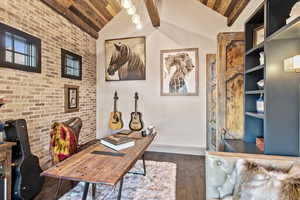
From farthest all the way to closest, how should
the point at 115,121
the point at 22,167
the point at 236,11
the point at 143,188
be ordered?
1. the point at 115,121
2. the point at 236,11
3. the point at 143,188
4. the point at 22,167

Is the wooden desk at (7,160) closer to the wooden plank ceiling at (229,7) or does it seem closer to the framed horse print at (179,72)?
the framed horse print at (179,72)

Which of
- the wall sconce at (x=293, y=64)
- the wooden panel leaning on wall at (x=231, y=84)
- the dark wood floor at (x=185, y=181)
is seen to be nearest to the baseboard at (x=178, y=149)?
the dark wood floor at (x=185, y=181)

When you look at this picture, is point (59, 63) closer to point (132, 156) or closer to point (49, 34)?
point (49, 34)

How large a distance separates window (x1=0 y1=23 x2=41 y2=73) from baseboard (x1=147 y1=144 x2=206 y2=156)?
294 centimetres

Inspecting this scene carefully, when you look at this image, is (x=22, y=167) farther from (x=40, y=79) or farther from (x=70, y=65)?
(x=70, y=65)

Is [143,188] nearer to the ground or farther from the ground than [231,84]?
nearer to the ground

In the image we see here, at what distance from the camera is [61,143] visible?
1.94 meters

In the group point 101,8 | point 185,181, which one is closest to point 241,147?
point 185,181

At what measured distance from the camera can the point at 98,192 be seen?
83.1 inches

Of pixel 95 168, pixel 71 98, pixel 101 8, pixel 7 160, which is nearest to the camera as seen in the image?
pixel 95 168

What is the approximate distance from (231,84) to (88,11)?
133 inches

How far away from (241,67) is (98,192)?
2659 mm

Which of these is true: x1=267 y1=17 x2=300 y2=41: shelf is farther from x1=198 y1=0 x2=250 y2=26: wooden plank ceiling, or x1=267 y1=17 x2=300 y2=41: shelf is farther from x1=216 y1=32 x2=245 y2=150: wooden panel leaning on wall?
x1=198 y1=0 x2=250 y2=26: wooden plank ceiling

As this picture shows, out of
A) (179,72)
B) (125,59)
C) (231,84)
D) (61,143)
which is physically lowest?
(61,143)
